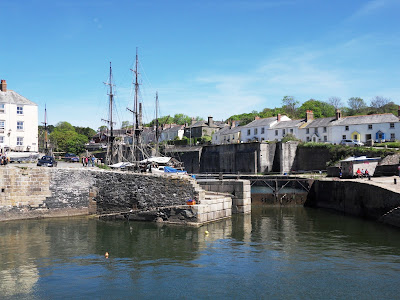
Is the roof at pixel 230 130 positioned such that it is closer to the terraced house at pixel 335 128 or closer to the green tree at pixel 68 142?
the terraced house at pixel 335 128

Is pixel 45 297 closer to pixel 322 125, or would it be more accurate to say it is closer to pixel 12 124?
pixel 12 124

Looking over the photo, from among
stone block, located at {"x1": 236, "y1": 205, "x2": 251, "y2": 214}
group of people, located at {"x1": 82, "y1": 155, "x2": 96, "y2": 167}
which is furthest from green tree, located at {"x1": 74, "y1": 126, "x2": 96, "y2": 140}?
stone block, located at {"x1": 236, "y1": 205, "x2": 251, "y2": 214}

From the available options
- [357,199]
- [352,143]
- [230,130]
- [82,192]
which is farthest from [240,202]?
[230,130]

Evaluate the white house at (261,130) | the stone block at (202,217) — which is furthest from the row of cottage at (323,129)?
the stone block at (202,217)

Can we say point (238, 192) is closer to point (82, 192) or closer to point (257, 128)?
point (82, 192)

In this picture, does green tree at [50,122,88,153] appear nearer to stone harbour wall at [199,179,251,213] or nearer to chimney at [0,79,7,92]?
chimney at [0,79,7,92]

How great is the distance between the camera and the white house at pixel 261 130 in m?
78.4

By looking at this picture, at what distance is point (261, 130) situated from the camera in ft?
263

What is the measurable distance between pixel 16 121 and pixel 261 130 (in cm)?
5004

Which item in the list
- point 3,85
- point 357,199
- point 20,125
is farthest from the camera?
point 3,85

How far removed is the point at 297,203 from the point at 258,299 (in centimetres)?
2345

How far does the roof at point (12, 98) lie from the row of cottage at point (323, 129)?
41.2m

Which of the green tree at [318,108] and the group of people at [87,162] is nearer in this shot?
the group of people at [87,162]

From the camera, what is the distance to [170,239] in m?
19.4
